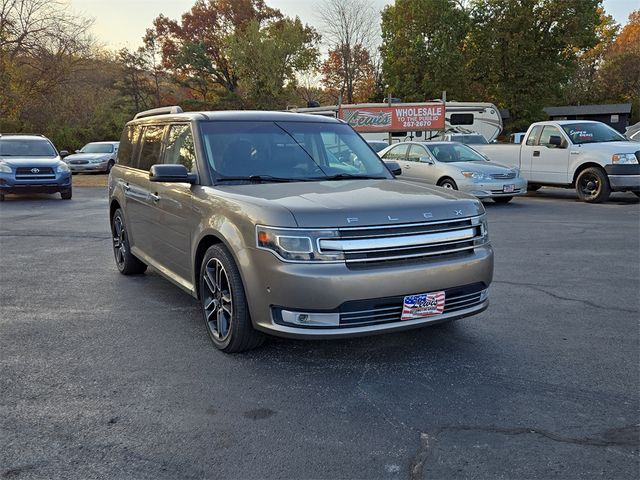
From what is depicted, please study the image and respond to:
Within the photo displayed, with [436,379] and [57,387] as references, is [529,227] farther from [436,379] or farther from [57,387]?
[57,387]

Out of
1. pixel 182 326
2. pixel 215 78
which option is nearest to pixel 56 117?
pixel 215 78

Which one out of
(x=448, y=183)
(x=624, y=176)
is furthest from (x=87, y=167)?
(x=624, y=176)

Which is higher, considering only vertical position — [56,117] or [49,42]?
[49,42]

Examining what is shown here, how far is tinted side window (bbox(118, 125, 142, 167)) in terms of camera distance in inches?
263

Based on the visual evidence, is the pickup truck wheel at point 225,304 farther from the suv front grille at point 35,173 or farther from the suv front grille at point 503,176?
the suv front grille at point 35,173

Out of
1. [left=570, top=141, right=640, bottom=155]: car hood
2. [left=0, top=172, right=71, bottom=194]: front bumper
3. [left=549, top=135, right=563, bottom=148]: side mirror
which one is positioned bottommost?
[left=0, top=172, right=71, bottom=194]: front bumper

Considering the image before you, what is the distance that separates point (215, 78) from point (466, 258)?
5307cm

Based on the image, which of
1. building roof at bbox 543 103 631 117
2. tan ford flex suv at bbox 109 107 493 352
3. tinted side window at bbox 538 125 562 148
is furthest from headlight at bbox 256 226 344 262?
building roof at bbox 543 103 631 117

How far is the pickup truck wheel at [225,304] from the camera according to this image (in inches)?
165

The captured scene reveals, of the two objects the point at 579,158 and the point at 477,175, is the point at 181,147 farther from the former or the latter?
the point at 579,158

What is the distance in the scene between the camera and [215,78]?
5419cm

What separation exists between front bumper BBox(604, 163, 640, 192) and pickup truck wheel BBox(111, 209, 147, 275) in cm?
1101

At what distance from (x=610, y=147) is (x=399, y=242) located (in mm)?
11915

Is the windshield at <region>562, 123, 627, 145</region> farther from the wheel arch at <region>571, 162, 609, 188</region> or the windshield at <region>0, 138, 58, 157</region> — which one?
the windshield at <region>0, 138, 58, 157</region>
